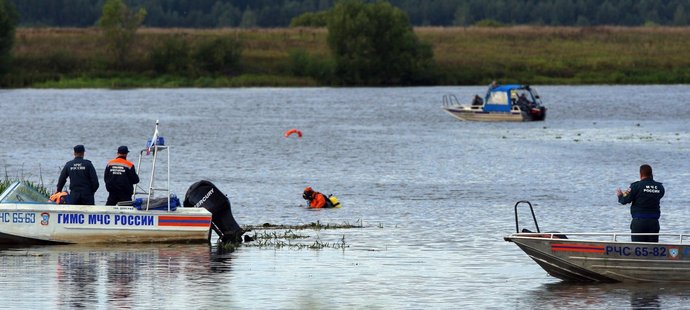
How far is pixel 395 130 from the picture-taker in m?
72.2

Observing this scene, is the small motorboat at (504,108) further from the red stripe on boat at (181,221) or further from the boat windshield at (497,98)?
the red stripe on boat at (181,221)

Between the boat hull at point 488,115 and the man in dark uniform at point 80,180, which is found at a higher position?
the boat hull at point 488,115

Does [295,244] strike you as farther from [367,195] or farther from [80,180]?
[367,195]

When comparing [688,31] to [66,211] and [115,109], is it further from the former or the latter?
[66,211]

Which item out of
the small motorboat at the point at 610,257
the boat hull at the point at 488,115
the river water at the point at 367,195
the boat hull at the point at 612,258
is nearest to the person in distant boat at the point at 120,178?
the river water at the point at 367,195

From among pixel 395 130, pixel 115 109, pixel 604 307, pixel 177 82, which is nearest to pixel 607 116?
pixel 395 130

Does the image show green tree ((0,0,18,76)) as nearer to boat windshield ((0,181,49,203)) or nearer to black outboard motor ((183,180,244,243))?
boat windshield ((0,181,49,203))

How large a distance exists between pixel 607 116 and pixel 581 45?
190 feet

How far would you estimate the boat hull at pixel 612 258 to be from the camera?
71.1ft

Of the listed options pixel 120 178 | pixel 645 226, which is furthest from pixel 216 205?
pixel 645 226

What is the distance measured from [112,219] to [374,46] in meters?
99.0

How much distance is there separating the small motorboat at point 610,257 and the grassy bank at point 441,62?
322ft

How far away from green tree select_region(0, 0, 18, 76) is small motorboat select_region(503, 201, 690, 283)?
103494 mm

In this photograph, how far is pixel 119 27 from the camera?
13175cm
